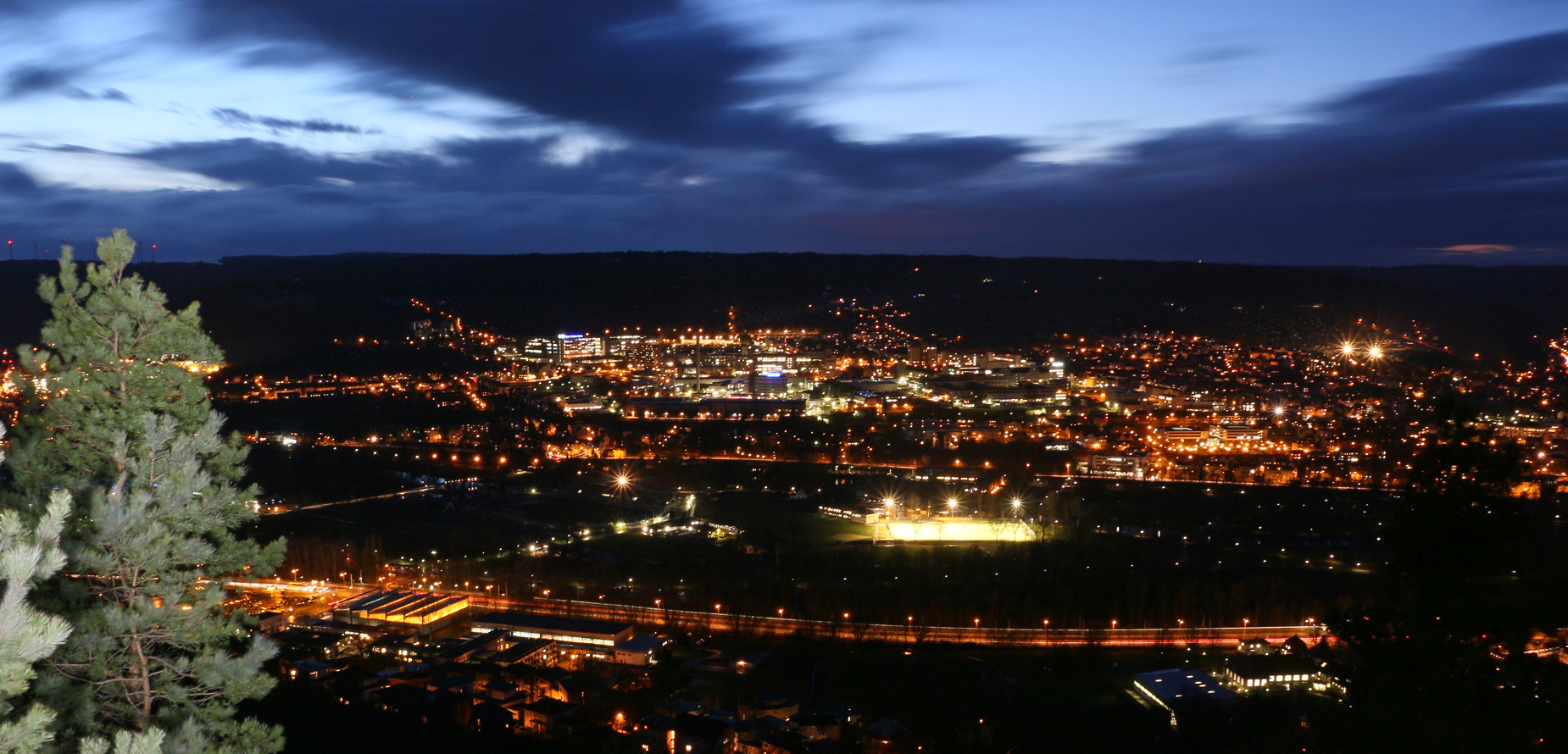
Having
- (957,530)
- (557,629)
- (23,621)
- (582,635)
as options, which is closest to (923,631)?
(582,635)

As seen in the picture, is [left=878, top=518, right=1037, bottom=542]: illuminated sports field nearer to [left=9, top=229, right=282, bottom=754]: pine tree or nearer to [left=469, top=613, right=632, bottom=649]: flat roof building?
[left=469, top=613, right=632, bottom=649]: flat roof building

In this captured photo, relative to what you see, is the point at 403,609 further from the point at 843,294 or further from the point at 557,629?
the point at 843,294

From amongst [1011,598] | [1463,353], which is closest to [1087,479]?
[1011,598]

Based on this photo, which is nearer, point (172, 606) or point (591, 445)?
point (172, 606)

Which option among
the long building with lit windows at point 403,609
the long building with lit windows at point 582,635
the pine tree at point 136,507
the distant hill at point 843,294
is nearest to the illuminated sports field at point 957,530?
the long building with lit windows at point 582,635

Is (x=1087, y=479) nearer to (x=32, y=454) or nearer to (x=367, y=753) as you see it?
(x=367, y=753)

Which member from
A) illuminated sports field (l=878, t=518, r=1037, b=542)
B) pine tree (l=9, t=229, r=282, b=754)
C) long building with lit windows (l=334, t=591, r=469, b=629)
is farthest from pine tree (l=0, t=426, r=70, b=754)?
illuminated sports field (l=878, t=518, r=1037, b=542)
